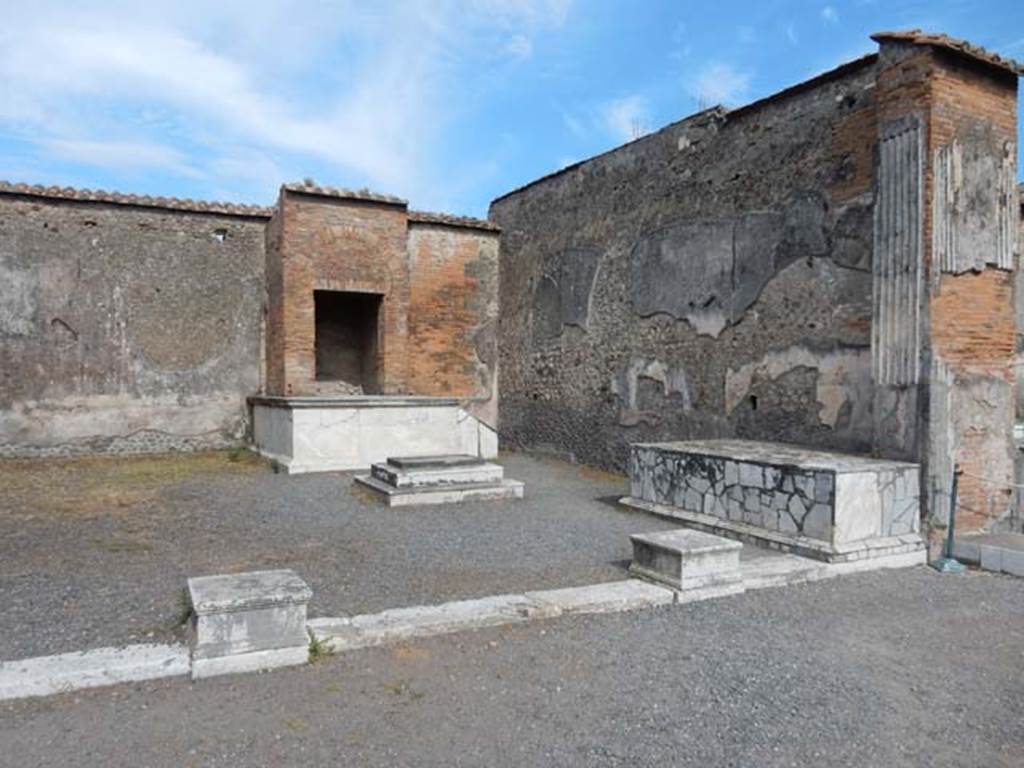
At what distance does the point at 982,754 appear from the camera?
2.66 metres

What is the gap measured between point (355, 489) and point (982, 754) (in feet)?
20.4

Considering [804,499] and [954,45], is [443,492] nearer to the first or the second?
[804,499]

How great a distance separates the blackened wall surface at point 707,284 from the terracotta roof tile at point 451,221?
0.49 metres

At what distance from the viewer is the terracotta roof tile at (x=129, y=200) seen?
9.52m

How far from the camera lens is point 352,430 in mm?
9133

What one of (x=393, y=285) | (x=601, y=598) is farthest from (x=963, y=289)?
(x=393, y=285)

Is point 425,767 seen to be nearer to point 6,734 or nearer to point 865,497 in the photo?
point 6,734

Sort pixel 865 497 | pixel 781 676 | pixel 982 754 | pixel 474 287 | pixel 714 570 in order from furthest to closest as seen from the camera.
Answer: pixel 474 287 < pixel 865 497 < pixel 714 570 < pixel 781 676 < pixel 982 754

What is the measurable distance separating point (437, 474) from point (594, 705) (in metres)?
4.73

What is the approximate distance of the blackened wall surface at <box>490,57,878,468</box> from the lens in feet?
21.4

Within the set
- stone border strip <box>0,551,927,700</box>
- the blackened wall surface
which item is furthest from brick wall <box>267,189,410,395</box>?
stone border strip <box>0,551,927,700</box>

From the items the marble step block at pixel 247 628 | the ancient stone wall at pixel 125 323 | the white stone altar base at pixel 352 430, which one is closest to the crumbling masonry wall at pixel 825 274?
the white stone altar base at pixel 352 430

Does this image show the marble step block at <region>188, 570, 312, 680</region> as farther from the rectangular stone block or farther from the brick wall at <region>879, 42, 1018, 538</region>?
the brick wall at <region>879, 42, 1018, 538</region>

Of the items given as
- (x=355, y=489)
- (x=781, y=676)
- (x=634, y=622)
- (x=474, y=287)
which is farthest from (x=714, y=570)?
(x=474, y=287)
